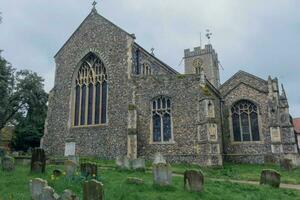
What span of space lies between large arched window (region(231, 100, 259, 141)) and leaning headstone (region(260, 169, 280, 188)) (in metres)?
10.8

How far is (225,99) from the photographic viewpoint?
74.0ft

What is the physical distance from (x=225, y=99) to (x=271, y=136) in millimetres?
4565

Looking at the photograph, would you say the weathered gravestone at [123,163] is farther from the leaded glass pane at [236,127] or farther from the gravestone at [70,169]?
the leaded glass pane at [236,127]

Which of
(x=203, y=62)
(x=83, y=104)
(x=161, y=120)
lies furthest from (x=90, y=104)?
(x=203, y=62)

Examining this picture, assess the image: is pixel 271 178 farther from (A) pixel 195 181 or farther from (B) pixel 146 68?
(B) pixel 146 68

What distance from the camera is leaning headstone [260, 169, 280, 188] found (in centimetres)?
1013

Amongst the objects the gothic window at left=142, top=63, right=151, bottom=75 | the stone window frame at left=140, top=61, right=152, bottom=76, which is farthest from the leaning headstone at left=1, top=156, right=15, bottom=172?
the gothic window at left=142, top=63, right=151, bottom=75

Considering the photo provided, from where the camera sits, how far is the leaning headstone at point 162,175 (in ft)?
29.9

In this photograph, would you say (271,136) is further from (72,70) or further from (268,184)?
(72,70)

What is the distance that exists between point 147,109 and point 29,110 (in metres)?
16.1

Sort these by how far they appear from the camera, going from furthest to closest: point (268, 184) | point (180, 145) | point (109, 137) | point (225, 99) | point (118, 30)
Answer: point (225, 99) < point (118, 30) < point (109, 137) < point (180, 145) < point (268, 184)

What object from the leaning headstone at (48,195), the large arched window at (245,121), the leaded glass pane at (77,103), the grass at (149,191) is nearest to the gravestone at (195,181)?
the grass at (149,191)

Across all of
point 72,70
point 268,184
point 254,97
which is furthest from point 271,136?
point 72,70

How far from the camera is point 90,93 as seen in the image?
21.4 meters
